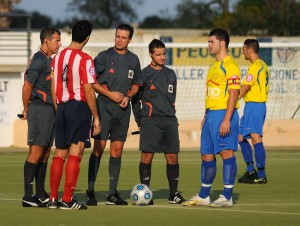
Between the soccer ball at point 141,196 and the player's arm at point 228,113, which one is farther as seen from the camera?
the soccer ball at point 141,196

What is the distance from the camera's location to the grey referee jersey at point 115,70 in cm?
1330

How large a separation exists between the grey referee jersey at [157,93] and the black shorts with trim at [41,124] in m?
1.27

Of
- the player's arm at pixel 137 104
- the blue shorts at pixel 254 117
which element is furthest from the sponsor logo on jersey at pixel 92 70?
the blue shorts at pixel 254 117

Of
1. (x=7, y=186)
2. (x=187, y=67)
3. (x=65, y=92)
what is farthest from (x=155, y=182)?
(x=187, y=67)

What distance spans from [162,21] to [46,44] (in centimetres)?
8816

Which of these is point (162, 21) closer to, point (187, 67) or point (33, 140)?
point (187, 67)

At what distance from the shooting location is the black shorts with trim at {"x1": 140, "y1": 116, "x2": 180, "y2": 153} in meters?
13.7

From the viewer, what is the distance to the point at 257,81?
1673 cm

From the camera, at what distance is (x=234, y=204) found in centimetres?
1338

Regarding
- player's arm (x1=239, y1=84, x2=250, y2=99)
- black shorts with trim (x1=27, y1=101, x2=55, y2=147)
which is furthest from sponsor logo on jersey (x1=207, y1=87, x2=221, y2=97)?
player's arm (x1=239, y1=84, x2=250, y2=99)

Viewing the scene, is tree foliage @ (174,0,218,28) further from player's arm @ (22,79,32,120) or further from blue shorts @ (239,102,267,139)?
player's arm @ (22,79,32,120)

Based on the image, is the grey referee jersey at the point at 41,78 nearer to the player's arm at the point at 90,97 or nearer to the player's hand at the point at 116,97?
the player's hand at the point at 116,97

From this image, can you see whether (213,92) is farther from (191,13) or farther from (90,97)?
(191,13)

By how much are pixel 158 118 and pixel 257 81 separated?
135 inches
